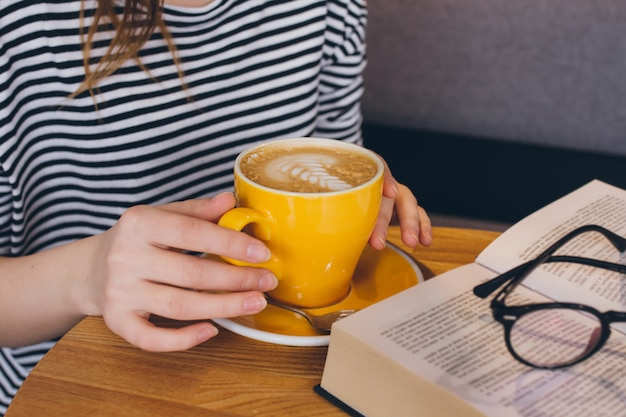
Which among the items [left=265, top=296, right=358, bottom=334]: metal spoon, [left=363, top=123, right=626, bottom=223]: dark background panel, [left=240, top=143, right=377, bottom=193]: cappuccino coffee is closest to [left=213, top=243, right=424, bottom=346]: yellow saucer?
[left=265, top=296, right=358, bottom=334]: metal spoon

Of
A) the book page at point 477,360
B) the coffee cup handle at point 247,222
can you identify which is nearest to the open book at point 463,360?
the book page at point 477,360

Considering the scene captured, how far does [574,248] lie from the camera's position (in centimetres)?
57

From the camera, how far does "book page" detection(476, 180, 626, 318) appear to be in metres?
0.51

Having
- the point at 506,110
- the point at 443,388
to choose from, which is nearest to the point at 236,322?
the point at 443,388

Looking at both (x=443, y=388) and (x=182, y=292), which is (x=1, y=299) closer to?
(x=182, y=292)

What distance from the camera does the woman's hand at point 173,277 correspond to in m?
0.48

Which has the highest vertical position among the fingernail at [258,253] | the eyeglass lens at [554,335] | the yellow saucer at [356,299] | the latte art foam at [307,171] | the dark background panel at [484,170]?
the latte art foam at [307,171]

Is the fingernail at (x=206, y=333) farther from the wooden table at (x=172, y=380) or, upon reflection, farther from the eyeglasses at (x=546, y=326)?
the eyeglasses at (x=546, y=326)

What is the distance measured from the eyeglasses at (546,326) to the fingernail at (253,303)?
173 millimetres

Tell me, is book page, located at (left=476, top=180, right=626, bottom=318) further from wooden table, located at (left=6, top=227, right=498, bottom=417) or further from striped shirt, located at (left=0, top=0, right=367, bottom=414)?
striped shirt, located at (left=0, top=0, right=367, bottom=414)

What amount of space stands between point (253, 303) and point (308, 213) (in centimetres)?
8

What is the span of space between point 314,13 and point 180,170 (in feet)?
0.97

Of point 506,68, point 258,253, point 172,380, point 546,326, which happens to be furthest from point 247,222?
point 506,68

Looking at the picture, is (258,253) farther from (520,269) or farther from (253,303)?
(520,269)
